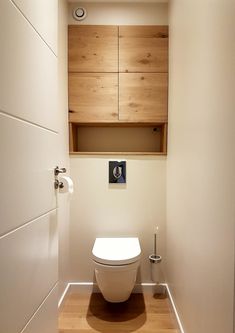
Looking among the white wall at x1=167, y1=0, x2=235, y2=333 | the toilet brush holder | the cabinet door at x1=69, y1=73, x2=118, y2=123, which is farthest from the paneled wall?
the toilet brush holder

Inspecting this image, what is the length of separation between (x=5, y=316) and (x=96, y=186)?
1.57 meters

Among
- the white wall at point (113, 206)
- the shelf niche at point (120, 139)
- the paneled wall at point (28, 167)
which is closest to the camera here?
→ the paneled wall at point (28, 167)

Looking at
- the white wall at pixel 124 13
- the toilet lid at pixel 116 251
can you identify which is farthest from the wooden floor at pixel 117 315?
the white wall at pixel 124 13

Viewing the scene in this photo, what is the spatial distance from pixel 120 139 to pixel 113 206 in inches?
24.9

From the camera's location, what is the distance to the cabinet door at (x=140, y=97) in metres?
2.21

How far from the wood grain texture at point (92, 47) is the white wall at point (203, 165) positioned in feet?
1.86

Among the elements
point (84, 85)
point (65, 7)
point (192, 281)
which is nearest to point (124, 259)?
point (192, 281)

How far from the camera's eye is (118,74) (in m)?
2.21

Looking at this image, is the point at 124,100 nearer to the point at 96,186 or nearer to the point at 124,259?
the point at 96,186

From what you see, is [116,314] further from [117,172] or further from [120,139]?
[120,139]

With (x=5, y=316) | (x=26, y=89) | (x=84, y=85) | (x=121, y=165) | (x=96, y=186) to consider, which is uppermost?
(x=84, y=85)

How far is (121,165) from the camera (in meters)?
2.23

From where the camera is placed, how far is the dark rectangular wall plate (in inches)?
87.9

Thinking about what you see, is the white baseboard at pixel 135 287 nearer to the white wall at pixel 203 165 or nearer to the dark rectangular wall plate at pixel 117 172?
the white wall at pixel 203 165
